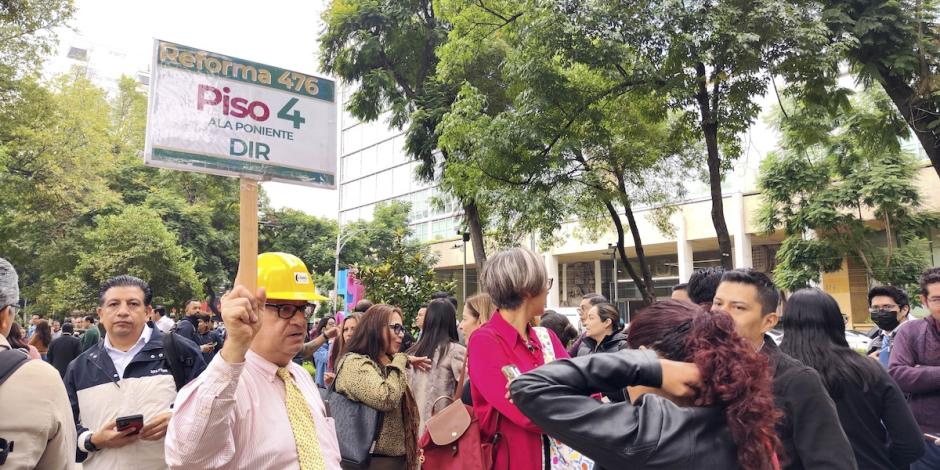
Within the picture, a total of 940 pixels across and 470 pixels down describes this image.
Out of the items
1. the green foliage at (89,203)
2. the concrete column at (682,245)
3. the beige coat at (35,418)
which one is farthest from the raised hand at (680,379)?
the concrete column at (682,245)

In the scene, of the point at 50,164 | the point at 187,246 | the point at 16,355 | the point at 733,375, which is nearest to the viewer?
the point at 733,375

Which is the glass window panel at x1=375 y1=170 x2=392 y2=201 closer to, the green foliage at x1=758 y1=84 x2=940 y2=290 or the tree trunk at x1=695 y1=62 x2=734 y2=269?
the green foliage at x1=758 y1=84 x2=940 y2=290

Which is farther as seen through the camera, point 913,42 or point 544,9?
point 544,9

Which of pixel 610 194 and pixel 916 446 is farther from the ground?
pixel 610 194

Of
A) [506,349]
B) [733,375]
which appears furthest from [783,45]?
[733,375]

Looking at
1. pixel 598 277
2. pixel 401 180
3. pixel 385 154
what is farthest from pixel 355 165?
pixel 598 277

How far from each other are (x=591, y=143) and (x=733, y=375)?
1166 cm

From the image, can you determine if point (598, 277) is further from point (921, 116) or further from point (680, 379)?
point (680, 379)

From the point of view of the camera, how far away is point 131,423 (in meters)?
3.04

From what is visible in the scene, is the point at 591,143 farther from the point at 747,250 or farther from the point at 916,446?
the point at 747,250

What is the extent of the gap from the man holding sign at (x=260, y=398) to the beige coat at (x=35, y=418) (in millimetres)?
637

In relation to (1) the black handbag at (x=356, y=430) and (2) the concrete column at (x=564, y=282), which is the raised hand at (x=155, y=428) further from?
(2) the concrete column at (x=564, y=282)

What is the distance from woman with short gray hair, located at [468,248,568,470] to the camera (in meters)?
2.78

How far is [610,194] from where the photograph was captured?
1461cm
